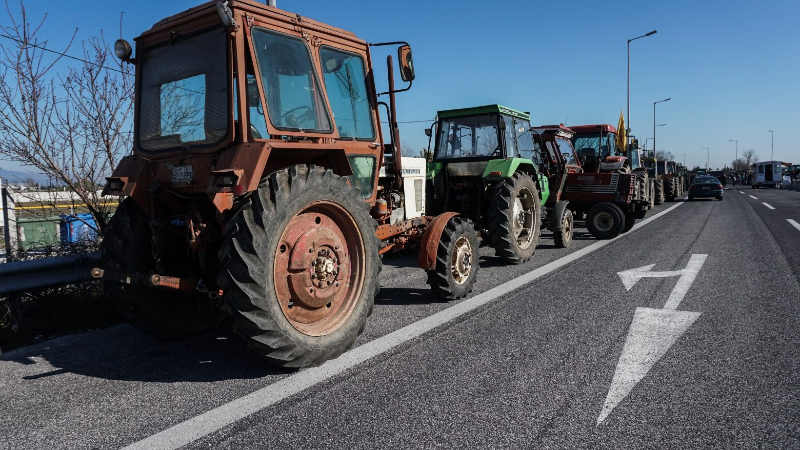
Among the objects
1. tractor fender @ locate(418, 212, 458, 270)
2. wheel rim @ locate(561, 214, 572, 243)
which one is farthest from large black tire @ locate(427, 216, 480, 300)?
wheel rim @ locate(561, 214, 572, 243)

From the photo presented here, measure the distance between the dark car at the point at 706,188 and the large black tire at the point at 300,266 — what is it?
2890cm

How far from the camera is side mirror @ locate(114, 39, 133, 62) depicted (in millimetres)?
4367

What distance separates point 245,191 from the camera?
11.8 feet

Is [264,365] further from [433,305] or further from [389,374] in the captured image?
[433,305]

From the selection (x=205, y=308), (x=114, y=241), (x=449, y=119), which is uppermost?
(x=449, y=119)

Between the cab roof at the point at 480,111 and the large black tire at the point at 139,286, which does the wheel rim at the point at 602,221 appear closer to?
the cab roof at the point at 480,111

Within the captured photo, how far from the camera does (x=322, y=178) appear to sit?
3.96 meters

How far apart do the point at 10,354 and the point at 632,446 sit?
463 cm

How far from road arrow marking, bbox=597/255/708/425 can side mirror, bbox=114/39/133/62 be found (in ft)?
14.8

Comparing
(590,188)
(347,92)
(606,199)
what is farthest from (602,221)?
(347,92)

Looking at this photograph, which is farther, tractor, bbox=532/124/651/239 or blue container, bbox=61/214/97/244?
tractor, bbox=532/124/651/239

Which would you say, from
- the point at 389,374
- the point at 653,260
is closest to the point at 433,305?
the point at 389,374

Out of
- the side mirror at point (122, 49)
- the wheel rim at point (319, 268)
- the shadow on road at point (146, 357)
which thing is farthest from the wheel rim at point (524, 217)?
the side mirror at point (122, 49)

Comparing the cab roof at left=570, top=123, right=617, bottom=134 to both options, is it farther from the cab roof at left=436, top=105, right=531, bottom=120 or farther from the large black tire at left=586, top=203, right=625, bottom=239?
the cab roof at left=436, top=105, right=531, bottom=120
